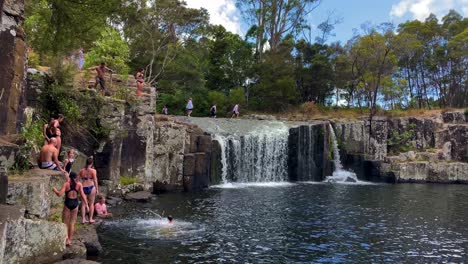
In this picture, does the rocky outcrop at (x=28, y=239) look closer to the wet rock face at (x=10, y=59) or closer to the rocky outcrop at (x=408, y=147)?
the wet rock face at (x=10, y=59)

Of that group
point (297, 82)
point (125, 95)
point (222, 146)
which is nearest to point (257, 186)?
point (222, 146)

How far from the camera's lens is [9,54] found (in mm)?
9727

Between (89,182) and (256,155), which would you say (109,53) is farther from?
(89,182)

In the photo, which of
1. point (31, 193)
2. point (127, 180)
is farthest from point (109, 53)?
point (31, 193)

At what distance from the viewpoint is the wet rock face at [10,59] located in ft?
31.3

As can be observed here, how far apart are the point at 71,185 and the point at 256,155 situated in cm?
2149

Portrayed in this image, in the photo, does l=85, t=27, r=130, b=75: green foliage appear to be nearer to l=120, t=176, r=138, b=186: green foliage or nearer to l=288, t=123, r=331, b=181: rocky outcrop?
l=120, t=176, r=138, b=186: green foliage

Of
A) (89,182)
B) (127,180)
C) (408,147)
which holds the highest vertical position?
(408,147)

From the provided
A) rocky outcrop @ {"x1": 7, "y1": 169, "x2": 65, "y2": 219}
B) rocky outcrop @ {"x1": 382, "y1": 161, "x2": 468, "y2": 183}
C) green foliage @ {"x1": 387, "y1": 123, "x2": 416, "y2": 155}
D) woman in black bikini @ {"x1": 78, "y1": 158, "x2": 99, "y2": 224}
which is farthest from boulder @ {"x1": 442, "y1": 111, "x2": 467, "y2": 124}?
rocky outcrop @ {"x1": 7, "y1": 169, "x2": 65, "y2": 219}

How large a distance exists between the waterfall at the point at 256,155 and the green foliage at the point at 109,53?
31.8ft

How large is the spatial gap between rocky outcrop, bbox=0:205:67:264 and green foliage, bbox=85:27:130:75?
24.0 meters

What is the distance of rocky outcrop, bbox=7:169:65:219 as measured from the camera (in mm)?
8633

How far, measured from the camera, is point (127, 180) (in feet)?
69.8

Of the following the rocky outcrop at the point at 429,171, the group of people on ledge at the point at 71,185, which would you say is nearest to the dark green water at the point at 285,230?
Answer: the group of people on ledge at the point at 71,185
